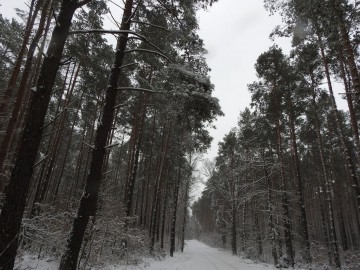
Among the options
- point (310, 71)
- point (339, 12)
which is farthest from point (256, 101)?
point (339, 12)

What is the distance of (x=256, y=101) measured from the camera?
19.5 m

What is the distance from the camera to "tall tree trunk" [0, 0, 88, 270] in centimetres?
338

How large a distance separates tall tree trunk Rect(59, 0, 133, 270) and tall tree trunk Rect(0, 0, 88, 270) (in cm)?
185

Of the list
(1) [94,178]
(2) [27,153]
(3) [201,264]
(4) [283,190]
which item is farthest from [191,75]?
(3) [201,264]

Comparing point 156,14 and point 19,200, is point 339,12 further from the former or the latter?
point 19,200

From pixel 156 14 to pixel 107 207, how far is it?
25.5ft

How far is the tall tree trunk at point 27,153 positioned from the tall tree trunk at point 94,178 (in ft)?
6.08

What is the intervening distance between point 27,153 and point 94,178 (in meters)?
2.15

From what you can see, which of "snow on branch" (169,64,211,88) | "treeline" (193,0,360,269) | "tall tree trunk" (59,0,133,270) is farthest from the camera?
"treeline" (193,0,360,269)

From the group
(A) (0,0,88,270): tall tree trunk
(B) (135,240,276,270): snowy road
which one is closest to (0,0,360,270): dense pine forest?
(A) (0,0,88,270): tall tree trunk

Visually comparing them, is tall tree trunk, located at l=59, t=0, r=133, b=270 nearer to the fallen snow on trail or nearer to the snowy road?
the fallen snow on trail

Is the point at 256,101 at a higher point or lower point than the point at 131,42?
higher

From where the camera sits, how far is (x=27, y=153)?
12.2ft

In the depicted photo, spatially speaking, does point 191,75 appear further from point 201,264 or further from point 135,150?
point 201,264
